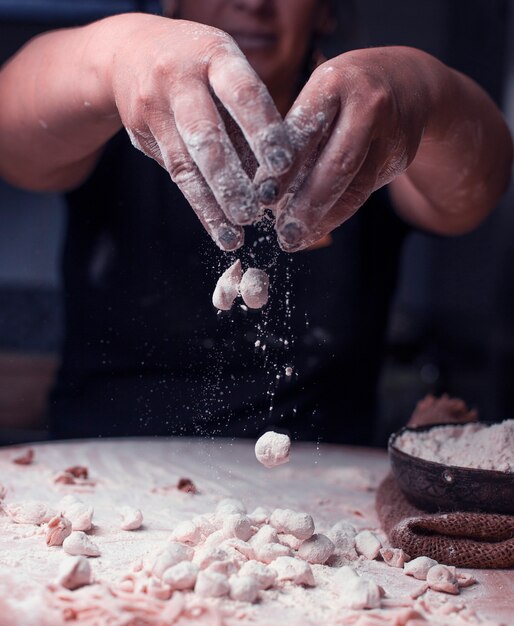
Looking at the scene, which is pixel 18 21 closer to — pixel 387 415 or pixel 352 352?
pixel 352 352

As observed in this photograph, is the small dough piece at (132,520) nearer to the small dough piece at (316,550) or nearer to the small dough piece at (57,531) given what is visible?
the small dough piece at (57,531)

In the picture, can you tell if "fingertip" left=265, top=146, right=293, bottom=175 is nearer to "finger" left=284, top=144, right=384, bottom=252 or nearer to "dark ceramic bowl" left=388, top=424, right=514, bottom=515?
"finger" left=284, top=144, right=384, bottom=252

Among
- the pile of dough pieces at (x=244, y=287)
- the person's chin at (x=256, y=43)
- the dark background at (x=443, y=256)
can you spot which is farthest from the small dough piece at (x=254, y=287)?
the dark background at (x=443, y=256)

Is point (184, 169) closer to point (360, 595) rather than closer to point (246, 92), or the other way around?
point (246, 92)

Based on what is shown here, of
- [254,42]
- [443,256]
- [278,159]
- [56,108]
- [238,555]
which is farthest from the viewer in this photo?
[443,256]

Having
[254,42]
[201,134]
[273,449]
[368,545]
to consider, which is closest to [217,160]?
[201,134]

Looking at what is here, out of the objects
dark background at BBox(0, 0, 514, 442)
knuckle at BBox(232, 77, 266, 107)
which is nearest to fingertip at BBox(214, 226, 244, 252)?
knuckle at BBox(232, 77, 266, 107)

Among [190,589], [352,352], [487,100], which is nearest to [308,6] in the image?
[487,100]
